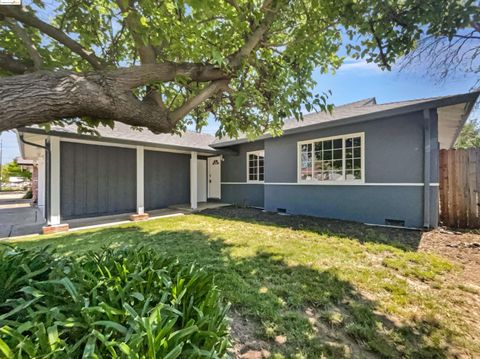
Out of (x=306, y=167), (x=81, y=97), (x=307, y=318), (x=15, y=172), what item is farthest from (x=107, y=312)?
(x=15, y=172)

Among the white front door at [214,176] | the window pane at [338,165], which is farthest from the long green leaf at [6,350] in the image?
the white front door at [214,176]

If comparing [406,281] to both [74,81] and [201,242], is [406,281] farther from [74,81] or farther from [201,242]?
[74,81]

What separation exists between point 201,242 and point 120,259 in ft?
8.97

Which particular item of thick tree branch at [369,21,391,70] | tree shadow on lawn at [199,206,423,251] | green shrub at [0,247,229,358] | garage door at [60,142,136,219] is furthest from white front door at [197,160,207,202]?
thick tree branch at [369,21,391,70]

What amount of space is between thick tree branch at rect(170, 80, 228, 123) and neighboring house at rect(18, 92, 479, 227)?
4.84 meters

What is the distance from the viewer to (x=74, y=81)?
1.99 metres

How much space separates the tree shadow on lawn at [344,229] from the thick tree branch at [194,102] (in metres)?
4.30

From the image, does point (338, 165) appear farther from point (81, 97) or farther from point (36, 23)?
point (36, 23)

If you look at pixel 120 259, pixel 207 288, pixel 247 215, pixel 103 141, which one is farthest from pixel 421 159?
pixel 103 141

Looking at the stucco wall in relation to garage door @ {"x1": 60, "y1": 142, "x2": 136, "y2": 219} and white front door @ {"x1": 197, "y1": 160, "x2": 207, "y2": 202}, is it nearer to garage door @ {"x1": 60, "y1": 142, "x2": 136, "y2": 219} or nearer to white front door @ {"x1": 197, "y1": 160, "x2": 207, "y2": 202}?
white front door @ {"x1": 197, "y1": 160, "x2": 207, "y2": 202}

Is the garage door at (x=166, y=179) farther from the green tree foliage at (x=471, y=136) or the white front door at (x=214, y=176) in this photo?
the green tree foliage at (x=471, y=136)

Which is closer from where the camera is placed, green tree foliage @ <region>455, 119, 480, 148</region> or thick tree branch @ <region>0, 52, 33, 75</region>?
thick tree branch @ <region>0, 52, 33, 75</region>

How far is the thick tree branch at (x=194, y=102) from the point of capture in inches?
117

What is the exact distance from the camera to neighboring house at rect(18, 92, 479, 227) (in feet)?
19.5
